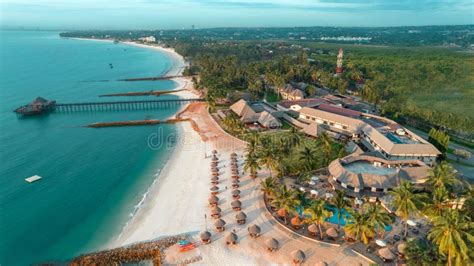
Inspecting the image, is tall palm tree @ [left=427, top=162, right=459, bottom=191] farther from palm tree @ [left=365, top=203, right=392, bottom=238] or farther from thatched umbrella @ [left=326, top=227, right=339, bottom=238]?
thatched umbrella @ [left=326, top=227, right=339, bottom=238]

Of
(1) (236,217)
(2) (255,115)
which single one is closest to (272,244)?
(1) (236,217)

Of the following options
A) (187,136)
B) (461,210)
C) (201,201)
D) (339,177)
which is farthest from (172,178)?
(461,210)

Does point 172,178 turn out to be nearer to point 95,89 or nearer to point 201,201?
point 201,201

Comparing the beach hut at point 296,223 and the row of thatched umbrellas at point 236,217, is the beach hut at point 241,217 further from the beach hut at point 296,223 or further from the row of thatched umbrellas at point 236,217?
the beach hut at point 296,223

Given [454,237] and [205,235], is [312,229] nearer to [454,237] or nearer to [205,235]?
[205,235]

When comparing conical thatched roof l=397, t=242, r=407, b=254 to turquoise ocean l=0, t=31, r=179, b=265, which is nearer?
conical thatched roof l=397, t=242, r=407, b=254

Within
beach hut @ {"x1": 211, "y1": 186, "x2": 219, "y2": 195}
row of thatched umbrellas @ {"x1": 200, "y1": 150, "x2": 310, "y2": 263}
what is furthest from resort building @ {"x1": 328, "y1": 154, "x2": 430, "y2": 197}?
beach hut @ {"x1": 211, "y1": 186, "x2": 219, "y2": 195}

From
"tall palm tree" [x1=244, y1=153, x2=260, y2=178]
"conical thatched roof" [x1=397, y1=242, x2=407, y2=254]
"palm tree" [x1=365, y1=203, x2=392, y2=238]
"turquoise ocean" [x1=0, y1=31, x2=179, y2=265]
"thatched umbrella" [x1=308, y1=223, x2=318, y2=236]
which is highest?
"palm tree" [x1=365, y1=203, x2=392, y2=238]
